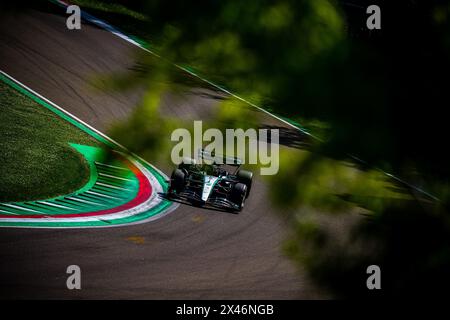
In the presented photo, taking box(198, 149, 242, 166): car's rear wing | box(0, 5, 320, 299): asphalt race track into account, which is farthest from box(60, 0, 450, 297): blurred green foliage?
box(0, 5, 320, 299): asphalt race track

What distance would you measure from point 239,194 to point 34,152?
4.54 m

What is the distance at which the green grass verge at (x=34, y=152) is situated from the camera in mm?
10938

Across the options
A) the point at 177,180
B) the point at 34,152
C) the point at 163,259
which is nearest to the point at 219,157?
the point at 163,259

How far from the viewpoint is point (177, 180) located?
38.3ft

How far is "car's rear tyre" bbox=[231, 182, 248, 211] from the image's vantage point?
1162 centimetres

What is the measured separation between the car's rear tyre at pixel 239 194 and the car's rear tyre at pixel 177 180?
1.03m

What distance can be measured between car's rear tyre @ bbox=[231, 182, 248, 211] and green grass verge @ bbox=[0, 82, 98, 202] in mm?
2985

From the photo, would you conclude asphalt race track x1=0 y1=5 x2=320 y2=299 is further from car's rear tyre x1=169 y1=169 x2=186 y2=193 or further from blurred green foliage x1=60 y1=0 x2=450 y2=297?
blurred green foliage x1=60 y1=0 x2=450 y2=297

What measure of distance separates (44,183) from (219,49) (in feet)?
33.3

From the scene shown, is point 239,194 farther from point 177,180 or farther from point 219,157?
point 219,157

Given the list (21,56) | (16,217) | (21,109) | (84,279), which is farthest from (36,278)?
(21,56)

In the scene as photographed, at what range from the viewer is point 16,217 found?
9.64m

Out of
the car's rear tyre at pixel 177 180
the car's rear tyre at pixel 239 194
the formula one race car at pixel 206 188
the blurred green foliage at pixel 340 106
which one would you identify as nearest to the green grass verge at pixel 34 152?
the car's rear tyre at pixel 177 180
